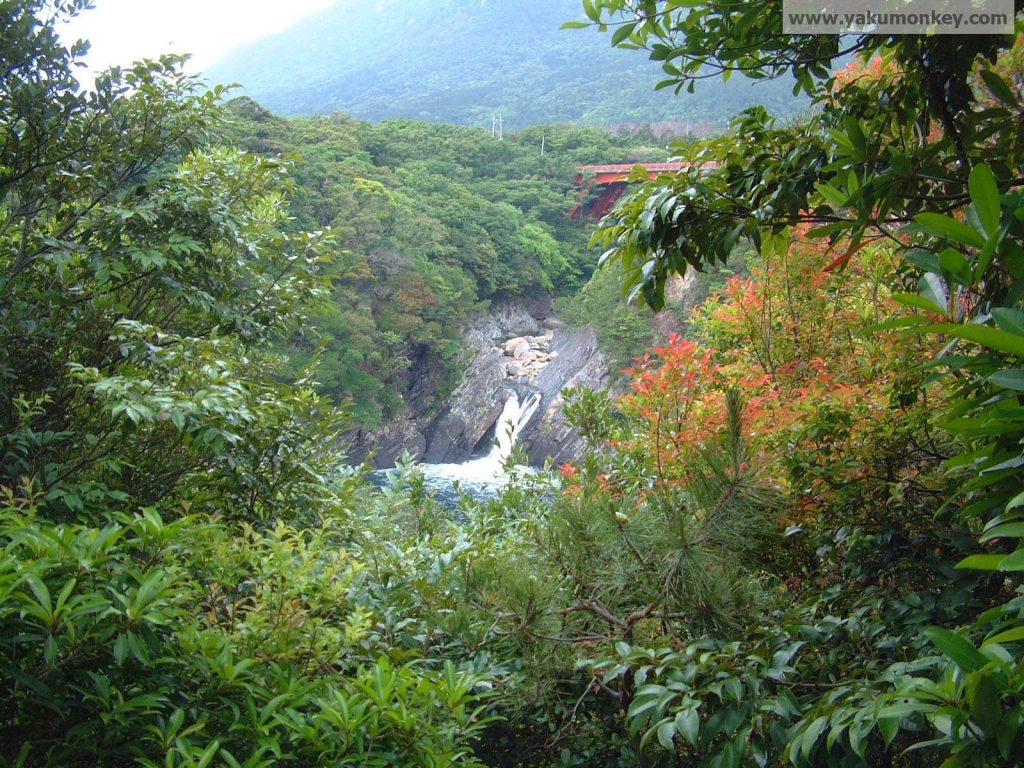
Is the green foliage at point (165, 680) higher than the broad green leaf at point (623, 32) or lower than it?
lower

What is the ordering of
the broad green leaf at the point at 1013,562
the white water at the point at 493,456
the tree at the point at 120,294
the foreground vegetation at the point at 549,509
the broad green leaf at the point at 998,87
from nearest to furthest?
the broad green leaf at the point at 1013,562 < the foreground vegetation at the point at 549,509 < the broad green leaf at the point at 998,87 < the tree at the point at 120,294 < the white water at the point at 493,456

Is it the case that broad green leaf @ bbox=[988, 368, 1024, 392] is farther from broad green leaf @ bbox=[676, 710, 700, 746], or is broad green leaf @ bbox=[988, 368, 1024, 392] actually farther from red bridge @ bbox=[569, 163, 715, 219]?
red bridge @ bbox=[569, 163, 715, 219]

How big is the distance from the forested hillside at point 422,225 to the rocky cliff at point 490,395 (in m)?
0.61

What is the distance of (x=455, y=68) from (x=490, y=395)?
3292 cm

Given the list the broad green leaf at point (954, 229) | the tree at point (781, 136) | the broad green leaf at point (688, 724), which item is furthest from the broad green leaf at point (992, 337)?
the tree at point (781, 136)

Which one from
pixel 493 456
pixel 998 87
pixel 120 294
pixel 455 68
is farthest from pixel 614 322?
pixel 455 68

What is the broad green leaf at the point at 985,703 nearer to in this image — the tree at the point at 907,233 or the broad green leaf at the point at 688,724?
the tree at the point at 907,233

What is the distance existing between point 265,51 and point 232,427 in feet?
198

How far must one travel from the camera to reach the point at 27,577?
941 mm

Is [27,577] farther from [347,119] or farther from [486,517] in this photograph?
[347,119]

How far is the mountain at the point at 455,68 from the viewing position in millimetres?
33866

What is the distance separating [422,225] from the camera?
18.6m

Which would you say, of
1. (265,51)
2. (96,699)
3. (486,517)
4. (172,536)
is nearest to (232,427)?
(172,536)

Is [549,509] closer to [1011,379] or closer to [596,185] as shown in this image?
[1011,379]
